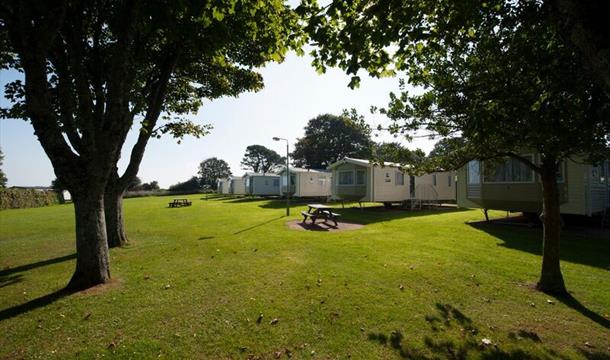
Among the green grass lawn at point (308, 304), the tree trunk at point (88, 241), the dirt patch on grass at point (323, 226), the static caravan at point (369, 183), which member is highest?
the static caravan at point (369, 183)

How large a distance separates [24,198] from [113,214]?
2995 cm

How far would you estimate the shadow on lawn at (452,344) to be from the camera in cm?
378

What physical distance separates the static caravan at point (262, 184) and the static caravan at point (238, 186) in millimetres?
5243

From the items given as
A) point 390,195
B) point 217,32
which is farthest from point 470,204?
point 217,32

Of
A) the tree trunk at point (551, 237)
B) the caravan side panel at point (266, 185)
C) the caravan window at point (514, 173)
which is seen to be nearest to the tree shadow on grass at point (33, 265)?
the tree trunk at point (551, 237)

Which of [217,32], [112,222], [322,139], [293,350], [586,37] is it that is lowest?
[293,350]

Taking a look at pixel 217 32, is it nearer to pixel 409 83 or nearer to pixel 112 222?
pixel 409 83

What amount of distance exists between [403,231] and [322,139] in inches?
1773

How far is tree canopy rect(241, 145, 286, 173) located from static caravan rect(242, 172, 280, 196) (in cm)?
4775

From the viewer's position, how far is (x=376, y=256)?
8.54 meters

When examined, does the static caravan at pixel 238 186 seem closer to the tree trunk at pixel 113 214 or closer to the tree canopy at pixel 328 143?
the tree canopy at pixel 328 143

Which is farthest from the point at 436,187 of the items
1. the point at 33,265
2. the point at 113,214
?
the point at 33,265

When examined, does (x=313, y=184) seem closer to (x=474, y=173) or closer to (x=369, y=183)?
(x=369, y=183)

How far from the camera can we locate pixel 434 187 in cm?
2639
